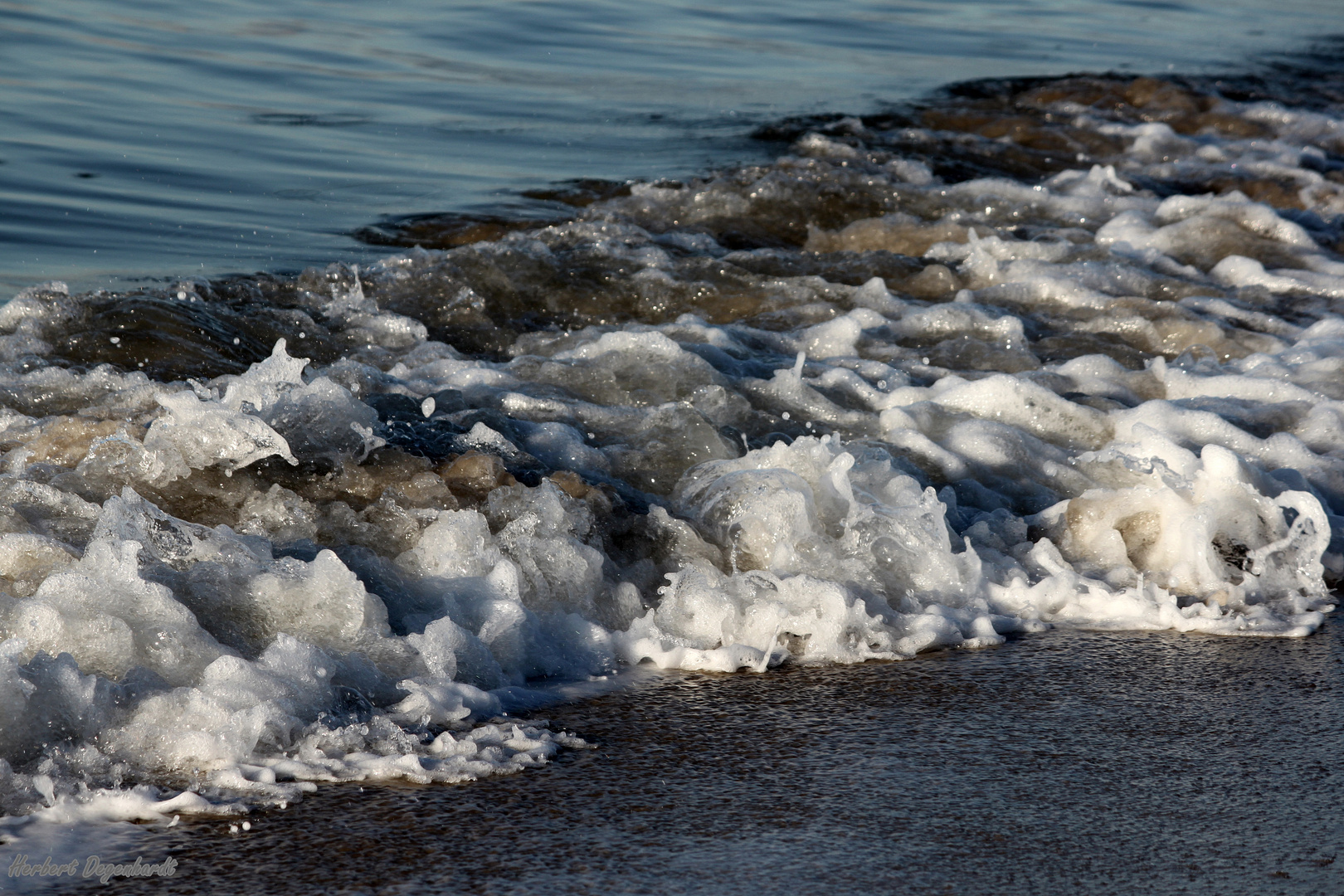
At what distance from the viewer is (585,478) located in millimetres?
3670

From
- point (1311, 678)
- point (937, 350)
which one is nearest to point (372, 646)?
point (1311, 678)

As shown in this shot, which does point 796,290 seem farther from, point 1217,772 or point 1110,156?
point 1110,156

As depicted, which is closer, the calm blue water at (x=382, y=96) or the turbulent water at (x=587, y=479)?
the turbulent water at (x=587, y=479)

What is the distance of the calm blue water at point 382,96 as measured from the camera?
21.6ft

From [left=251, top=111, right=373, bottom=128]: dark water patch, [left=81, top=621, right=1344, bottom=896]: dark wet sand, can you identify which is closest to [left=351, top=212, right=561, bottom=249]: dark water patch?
[left=251, top=111, right=373, bottom=128]: dark water patch

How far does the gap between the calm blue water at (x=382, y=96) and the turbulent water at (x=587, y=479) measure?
2.56 feet

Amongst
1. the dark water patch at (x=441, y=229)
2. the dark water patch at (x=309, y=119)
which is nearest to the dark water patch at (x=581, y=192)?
the dark water patch at (x=441, y=229)

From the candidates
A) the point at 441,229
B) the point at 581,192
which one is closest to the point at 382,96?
the point at 581,192

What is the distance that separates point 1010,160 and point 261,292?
5.55m

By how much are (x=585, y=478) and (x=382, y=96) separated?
6.64 metres

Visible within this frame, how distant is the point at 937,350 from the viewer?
5199 mm

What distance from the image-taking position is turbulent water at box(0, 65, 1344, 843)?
2.49 m
